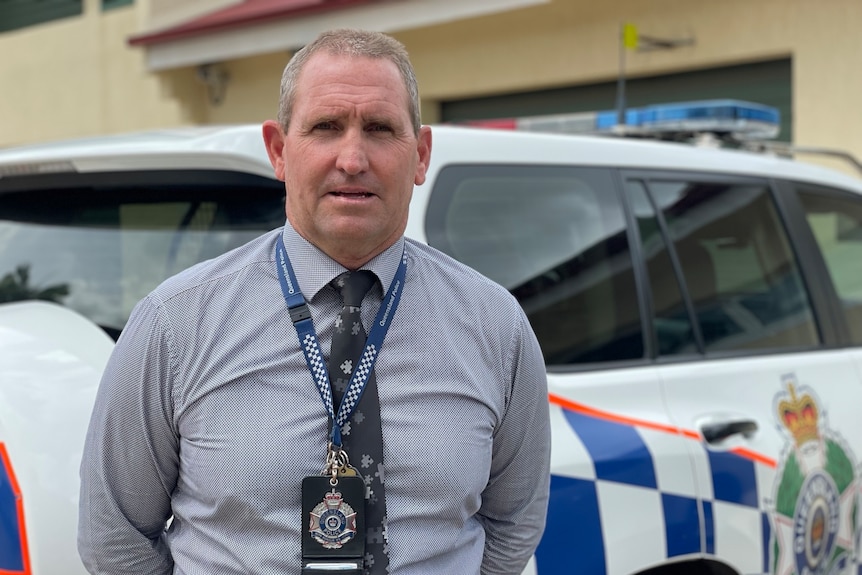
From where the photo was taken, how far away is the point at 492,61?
9.30 meters

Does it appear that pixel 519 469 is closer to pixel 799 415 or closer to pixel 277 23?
pixel 799 415

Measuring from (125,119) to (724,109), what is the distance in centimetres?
1031

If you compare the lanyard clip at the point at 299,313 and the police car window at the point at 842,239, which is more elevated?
the police car window at the point at 842,239

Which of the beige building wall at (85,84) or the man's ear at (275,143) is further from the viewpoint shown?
the beige building wall at (85,84)

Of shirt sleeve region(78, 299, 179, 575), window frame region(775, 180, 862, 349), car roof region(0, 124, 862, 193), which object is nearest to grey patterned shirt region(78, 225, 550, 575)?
shirt sleeve region(78, 299, 179, 575)

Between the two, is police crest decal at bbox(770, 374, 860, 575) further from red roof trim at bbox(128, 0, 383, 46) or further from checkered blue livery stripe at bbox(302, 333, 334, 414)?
red roof trim at bbox(128, 0, 383, 46)

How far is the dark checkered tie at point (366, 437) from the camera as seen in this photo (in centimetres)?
147

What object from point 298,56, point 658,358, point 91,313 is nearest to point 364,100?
point 298,56

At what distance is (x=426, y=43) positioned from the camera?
9852mm

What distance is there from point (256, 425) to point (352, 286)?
9.7 inches

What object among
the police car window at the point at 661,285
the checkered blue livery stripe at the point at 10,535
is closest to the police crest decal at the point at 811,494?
the police car window at the point at 661,285

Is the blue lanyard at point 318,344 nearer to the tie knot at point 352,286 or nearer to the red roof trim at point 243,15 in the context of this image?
the tie knot at point 352,286

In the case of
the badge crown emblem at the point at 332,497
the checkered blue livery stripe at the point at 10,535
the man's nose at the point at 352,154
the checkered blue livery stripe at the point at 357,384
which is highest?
the man's nose at the point at 352,154

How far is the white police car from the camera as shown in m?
2.09
